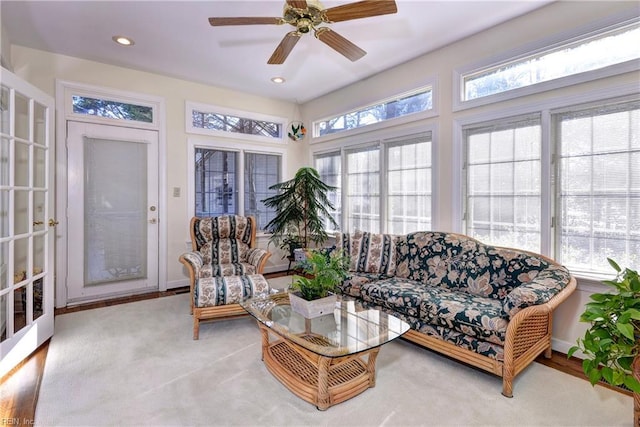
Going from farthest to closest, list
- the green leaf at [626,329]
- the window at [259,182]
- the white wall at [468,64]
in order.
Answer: the window at [259,182] < the white wall at [468,64] < the green leaf at [626,329]

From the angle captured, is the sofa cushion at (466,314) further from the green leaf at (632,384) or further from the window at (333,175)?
the window at (333,175)

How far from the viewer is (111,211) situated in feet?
13.1

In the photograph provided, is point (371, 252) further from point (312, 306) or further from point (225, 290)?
point (225, 290)

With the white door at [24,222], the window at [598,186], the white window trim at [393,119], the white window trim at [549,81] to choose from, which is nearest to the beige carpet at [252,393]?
the white door at [24,222]

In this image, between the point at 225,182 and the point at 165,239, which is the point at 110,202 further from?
the point at 225,182

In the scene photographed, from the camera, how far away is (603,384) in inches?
84.5

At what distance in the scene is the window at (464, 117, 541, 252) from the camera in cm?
284

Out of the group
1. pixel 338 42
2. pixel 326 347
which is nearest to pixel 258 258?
pixel 326 347

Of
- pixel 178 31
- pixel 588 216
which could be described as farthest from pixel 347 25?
pixel 588 216

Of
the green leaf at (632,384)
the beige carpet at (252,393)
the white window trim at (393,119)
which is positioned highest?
the white window trim at (393,119)

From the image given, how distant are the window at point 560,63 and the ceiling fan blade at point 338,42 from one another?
138 centimetres

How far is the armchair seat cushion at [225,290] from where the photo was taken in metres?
2.84

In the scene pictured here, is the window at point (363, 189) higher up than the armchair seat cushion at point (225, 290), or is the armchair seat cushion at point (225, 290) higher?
the window at point (363, 189)

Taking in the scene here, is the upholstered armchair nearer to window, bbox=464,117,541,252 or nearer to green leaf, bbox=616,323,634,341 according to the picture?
window, bbox=464,117,541,252
